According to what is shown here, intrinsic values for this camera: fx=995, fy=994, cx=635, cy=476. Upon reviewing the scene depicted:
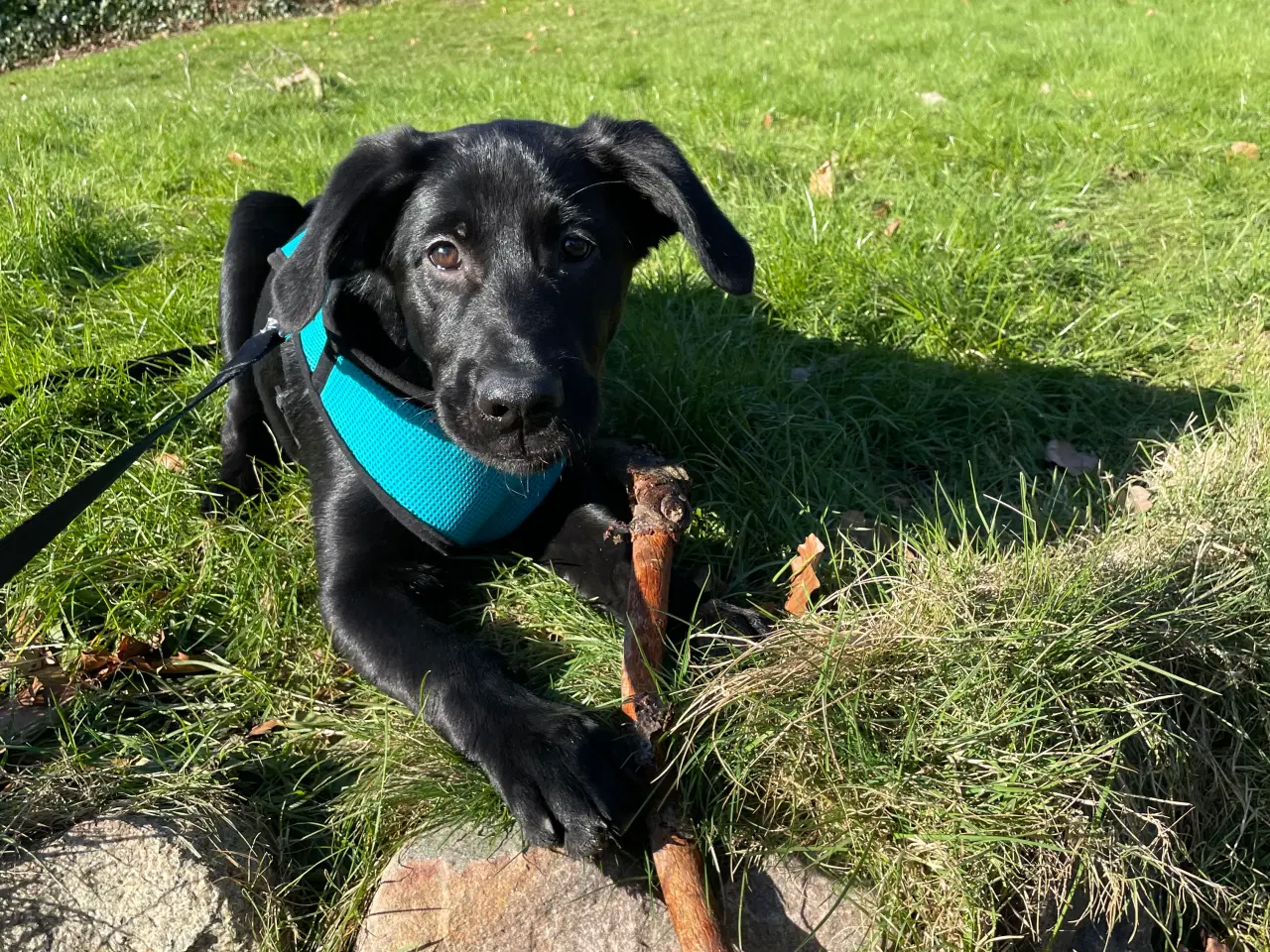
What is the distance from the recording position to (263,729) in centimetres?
200

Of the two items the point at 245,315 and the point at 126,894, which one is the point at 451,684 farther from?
the point at 245,315

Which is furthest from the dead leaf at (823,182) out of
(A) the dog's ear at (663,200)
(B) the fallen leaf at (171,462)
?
(B) the fallen leaf at (171,462)

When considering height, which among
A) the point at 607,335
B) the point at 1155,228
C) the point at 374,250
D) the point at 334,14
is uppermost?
the point at 374,250

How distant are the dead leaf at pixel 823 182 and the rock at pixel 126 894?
11.3 feet

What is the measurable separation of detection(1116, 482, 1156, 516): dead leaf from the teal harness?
1.44 metres

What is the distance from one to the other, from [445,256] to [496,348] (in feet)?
1.04

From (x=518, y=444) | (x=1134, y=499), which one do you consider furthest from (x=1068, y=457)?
(x=518, y=444)

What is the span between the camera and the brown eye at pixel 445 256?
2121 millimetres

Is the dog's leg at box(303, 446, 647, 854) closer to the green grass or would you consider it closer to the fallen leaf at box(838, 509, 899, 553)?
the green grass

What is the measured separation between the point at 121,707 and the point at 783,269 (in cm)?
238

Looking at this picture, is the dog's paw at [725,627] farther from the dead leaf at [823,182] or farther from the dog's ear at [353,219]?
the dead leaf at [823,182]

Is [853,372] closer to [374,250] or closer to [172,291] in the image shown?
[374,250]

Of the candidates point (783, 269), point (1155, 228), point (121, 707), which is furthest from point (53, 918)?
point (1155, 228)

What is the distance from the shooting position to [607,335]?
2.26 metres
